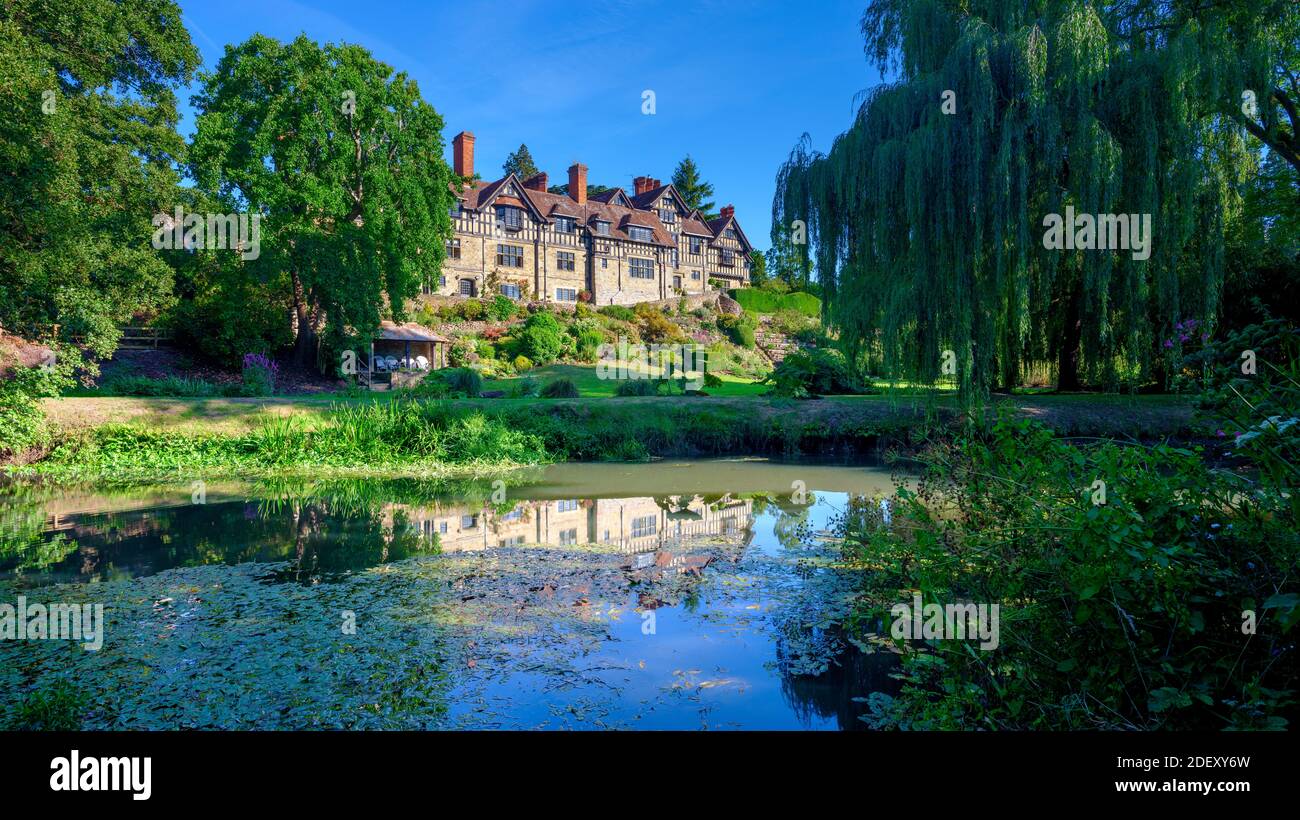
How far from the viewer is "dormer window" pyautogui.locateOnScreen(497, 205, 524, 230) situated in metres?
45.3

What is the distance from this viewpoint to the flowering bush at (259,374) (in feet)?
68.2

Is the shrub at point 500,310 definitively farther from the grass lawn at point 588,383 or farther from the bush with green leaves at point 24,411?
the bush with green leaves at point 24,411

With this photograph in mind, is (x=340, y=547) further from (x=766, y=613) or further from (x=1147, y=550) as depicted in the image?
(x=1147, y=550)

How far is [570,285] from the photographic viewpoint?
48594 millimetres

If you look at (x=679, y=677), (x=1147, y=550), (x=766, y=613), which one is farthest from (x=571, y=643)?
(x=1147, y=550)

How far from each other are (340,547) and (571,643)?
421 cm

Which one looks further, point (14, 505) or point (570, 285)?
point (570, 285)

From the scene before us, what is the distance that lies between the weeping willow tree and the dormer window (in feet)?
111

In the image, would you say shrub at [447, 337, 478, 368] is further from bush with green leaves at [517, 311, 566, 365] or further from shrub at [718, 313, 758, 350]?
shrub at [718, 313, 758, 350]

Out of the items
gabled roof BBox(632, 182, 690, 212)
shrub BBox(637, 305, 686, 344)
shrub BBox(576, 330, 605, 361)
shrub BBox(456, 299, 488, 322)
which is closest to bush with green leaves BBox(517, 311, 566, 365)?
shrub BBox(576, 330, 605, 361)

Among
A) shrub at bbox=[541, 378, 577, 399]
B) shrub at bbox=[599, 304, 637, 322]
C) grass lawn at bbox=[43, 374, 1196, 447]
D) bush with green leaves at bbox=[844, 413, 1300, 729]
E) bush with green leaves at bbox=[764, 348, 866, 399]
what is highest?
shrub at bbox=[599, 304, 637, 322]

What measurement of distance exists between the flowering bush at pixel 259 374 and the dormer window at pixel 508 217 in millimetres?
21506

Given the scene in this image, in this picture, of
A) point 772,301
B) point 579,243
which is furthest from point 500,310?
point 772,301
